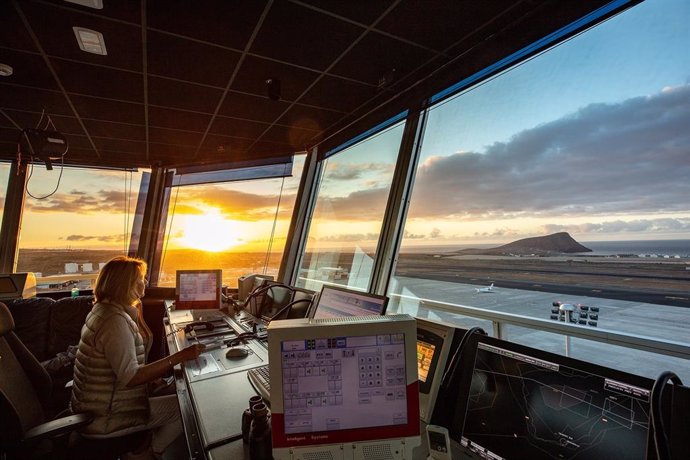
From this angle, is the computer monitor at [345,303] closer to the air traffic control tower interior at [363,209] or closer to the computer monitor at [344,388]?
the air traffic control tower interior at [363,209]

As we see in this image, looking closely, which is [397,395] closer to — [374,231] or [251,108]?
[374,231]

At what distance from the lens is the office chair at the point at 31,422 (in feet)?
4.87

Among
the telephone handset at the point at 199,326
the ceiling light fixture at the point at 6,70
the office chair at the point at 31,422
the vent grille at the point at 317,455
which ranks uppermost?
the ceiling light fixture at the point at 6,70

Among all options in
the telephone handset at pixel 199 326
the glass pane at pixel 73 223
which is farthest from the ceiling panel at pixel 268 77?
the glass pane at pixel 73 223

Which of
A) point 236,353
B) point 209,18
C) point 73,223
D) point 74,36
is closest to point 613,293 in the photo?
point 236,353

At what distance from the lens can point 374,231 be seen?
10.1 ft

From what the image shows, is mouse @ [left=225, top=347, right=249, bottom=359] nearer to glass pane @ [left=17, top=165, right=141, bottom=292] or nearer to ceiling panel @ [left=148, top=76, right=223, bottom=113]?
ceiling panel @ [left=148, top=76, right=223, bottom=113]

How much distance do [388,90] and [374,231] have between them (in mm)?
1275

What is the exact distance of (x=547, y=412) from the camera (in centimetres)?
84

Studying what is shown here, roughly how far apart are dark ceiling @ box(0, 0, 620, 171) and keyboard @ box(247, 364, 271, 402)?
6.67 ft

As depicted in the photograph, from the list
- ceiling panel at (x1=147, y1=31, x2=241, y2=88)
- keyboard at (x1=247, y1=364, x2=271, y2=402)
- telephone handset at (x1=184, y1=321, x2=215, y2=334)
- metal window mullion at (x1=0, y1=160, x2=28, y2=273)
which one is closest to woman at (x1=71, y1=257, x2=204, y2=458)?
keyboard at (x1=247, y1=364, x2=271, y2=402)

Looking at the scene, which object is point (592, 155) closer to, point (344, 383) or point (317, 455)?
point (344, 383)

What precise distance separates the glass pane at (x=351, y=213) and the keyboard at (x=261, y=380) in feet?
4.95

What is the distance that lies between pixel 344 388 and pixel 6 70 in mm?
3422
